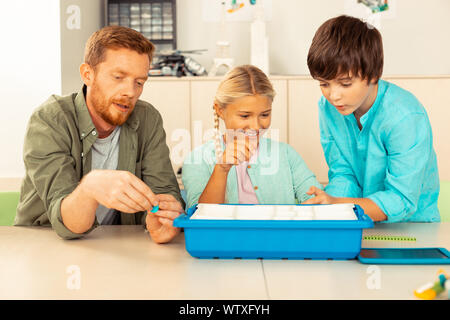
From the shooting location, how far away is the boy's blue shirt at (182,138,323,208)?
1.76 m

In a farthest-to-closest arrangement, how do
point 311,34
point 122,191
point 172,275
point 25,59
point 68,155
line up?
point 311,34 < point 25,59 < point 68,155 < point 122,191 < point 172,275

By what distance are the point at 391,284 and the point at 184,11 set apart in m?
2.71

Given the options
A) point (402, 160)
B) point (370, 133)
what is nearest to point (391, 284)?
point (402, 160)

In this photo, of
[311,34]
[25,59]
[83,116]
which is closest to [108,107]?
[83,116]

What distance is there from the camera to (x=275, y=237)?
969 millimetres

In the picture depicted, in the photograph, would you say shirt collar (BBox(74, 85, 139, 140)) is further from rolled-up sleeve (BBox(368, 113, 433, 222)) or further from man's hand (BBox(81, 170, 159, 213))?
rolled-up sleeve (BBox(368, 113, 433, 222))

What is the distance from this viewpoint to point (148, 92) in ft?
9.79

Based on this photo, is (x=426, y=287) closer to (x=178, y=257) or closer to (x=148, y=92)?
(x=178, y=257)

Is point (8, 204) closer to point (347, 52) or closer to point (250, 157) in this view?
point (250, 157)

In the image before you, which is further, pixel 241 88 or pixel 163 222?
pixel 241 88

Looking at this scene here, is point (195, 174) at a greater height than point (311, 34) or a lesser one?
lesser

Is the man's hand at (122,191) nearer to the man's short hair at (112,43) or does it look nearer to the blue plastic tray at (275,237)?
the blue plastic tray at (275,237)

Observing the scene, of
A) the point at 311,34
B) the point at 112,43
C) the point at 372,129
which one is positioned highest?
the point at 311,34

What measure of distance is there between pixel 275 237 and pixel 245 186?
841 millimetres
